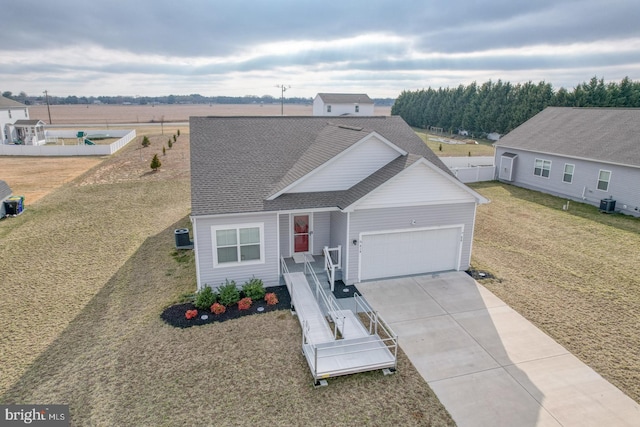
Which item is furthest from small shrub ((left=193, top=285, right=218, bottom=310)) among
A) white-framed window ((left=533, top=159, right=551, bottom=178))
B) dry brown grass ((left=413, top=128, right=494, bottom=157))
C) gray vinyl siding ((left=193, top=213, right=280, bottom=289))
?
dry brown grass ((left=413, top=128, right=494, bottom=157))

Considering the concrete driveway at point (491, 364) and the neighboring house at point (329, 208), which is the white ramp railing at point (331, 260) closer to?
the neighboring house at point (329, 208)

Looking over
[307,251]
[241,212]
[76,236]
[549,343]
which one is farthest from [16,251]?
[549,343]

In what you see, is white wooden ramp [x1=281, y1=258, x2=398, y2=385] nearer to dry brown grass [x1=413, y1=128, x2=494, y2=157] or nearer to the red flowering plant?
the red flowering plant

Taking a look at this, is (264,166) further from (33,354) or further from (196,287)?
(33,354)

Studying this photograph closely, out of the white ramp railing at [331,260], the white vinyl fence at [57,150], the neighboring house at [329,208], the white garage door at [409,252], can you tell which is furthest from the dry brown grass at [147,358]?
the white vinyl fence at [57,150]

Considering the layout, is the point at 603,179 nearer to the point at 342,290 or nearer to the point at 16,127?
the point at 342,290
